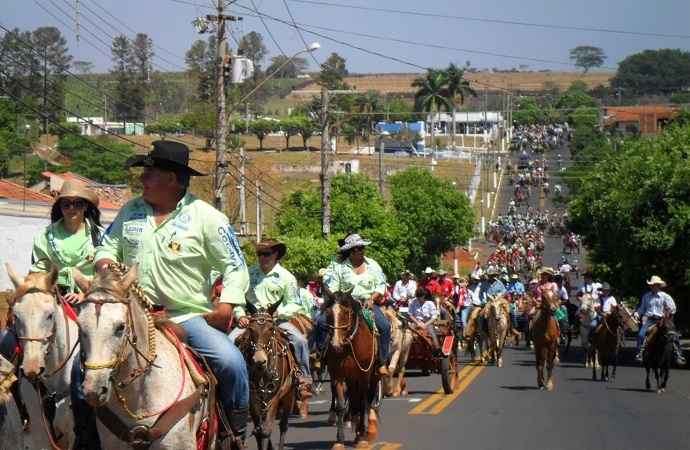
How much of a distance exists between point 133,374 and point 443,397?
1608cm

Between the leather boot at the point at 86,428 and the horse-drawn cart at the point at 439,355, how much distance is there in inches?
624

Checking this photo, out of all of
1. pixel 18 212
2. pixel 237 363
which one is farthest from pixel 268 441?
pixel 18 212

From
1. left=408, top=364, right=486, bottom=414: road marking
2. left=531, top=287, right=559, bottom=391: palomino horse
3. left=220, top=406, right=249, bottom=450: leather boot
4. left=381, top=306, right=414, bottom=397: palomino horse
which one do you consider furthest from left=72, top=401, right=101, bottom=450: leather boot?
left=531, top=287, right=559, bottom=391: palomino horse

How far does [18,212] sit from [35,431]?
33.1 m

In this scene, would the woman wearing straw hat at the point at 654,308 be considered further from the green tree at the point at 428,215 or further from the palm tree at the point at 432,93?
the palm tree at the point at 432,93

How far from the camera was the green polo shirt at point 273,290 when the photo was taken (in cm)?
1505

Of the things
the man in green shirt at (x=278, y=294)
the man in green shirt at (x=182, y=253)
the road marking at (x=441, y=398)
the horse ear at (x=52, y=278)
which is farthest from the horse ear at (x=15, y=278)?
the road marking at (x=441, y=398)

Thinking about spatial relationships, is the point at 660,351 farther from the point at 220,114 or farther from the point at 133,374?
the point at 133,374

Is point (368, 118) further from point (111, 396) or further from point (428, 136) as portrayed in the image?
point (111, 396)

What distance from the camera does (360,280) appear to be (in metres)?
16.7

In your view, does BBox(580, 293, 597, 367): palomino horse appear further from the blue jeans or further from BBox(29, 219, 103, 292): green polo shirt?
BBox(29, 219, 103, 292): green polo shirt

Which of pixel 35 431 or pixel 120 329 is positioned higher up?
pixel 120 329

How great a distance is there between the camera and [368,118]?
145625 mm

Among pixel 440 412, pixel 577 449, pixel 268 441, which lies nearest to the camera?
pixel 268 441
